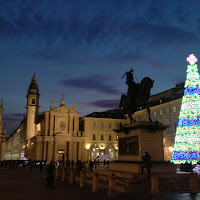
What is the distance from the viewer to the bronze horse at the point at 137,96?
1653cm

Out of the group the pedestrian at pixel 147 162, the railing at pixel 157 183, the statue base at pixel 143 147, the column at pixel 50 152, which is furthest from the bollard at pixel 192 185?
the column at pixel 50 152

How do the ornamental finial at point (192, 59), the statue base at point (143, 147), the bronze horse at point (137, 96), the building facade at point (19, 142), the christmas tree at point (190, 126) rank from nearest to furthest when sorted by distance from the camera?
1. the statue base at point (143, 147)
2. the bronze horse at point (137, 96)
3. the christmas tree at point (190, 126)
4. the ornamental finial at point (192, 59)
5. the building facade at point (19, 142)

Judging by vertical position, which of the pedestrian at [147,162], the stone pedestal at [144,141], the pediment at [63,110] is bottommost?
the pedestrian at [147,162]

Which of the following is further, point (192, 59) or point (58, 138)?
point (58, 138)

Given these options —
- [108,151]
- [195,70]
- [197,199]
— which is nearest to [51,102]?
[108,151]

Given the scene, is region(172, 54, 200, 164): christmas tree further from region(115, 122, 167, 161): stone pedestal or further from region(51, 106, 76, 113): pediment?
region(51, 106, 76, 113): pediment

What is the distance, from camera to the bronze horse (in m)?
16.5

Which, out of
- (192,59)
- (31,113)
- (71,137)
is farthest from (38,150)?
(192,59)

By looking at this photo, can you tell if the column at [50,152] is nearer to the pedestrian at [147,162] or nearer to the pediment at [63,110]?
the pediment at [63,110]

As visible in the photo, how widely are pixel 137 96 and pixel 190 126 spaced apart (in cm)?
1267

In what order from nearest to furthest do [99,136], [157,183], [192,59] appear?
[157,183], [192,59], [99,136]

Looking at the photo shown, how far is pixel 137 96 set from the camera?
55.6ft

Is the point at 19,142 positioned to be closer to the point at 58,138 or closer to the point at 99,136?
the point at 58,138

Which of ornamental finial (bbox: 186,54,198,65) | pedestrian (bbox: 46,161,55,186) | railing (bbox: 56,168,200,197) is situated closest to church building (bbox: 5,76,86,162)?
ornamental finial (bbox: 186,54,198,65)
